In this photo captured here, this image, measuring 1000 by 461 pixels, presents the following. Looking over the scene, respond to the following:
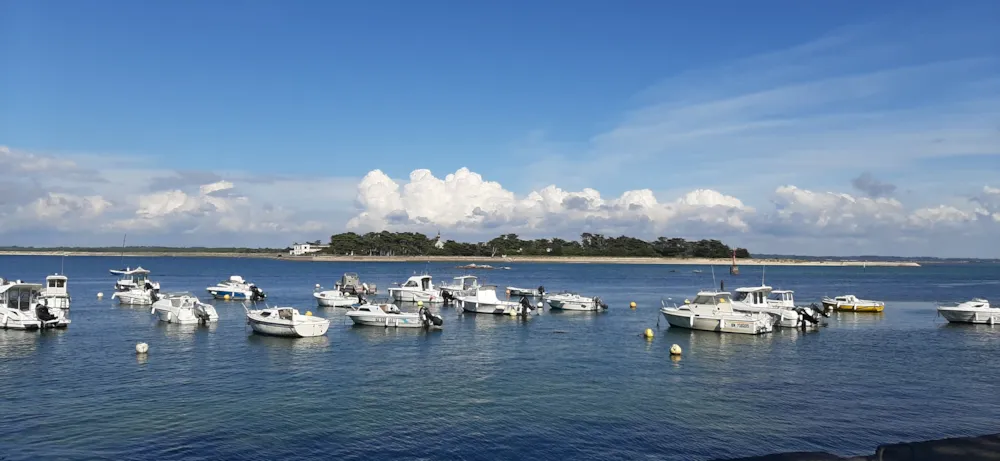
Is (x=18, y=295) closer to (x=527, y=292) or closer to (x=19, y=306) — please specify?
(x=19, y=306)

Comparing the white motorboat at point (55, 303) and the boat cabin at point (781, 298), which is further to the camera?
the boat cabin at point (781, 298)

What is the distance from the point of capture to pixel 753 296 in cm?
5712

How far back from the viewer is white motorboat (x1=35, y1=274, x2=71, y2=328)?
48.2 m

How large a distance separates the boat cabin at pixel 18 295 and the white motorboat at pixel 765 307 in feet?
174

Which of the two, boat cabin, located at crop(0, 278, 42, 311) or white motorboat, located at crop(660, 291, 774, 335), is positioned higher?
boat cabin, located at crop(0, 278, 42, 311)

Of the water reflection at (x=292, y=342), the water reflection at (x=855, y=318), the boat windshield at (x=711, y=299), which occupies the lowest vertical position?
the water reflection at (x=855, y=318)

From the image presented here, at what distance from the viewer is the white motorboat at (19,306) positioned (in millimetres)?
47000

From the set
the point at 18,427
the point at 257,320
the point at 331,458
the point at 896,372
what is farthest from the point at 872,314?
the point at 18,427

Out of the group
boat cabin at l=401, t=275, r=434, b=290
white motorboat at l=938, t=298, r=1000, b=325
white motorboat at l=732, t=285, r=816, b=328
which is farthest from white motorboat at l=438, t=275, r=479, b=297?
white motorboat at l=938, t=298, r=1000, b=325

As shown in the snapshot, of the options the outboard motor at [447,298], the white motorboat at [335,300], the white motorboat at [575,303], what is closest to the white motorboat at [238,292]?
the white motorboat at [335,300]

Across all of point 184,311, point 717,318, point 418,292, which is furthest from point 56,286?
point 717,318

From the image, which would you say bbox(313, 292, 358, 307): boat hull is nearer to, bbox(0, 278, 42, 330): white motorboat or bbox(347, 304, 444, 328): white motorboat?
bbox(347, 304, 444, 328): white motorboat

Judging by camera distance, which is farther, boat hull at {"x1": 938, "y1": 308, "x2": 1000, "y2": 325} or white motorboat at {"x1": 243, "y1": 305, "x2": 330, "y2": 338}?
boat hull at {"x1": 938, "y1": 308, "x2": 1000, "y2": 325}

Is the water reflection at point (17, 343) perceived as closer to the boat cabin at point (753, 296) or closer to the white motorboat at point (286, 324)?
the white motorboat at point (286, 324)
